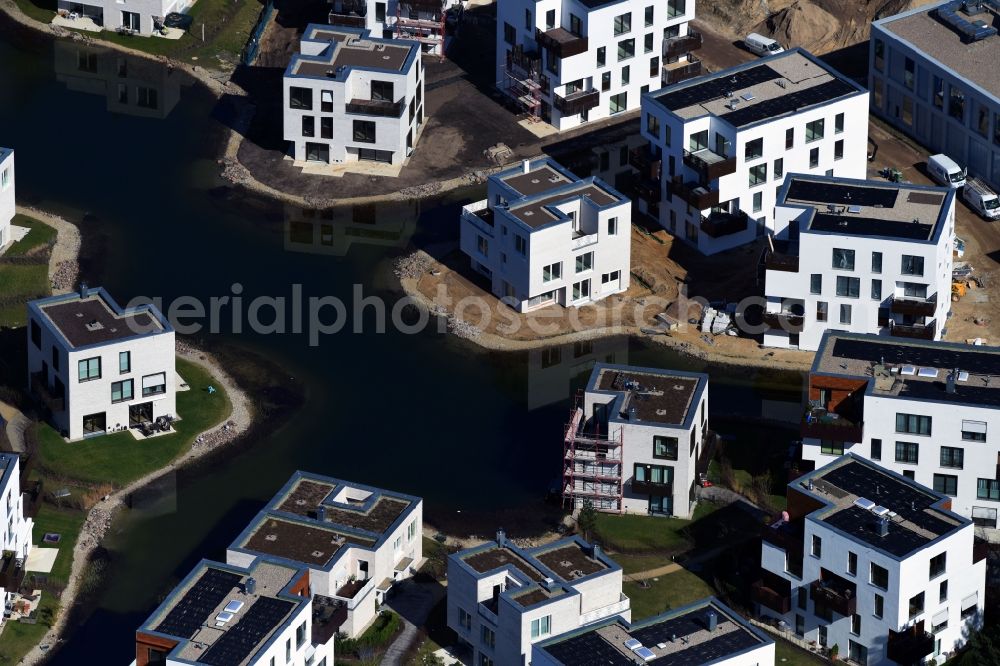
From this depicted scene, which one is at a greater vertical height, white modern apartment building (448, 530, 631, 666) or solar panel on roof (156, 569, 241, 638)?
solar panel on roof (156, 569, 241, 638)

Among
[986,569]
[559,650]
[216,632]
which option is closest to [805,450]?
[986,569]

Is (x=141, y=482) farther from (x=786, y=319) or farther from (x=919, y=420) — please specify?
(x=919, y=420)

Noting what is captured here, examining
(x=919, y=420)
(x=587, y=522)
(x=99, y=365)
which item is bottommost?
(x=587, y=522)

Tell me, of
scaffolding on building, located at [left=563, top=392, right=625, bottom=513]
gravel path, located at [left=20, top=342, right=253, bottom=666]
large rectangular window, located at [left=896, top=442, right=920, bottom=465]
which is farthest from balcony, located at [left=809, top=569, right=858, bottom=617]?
gravel path, located at [left=20, top=342, right=253, bottom=666]

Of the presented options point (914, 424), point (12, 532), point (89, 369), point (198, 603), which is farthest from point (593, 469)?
point (12, 532)

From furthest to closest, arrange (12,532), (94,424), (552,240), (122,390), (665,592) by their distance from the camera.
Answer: (552,240) < (94,424) < (122,390) < (665,592) < (12,532)

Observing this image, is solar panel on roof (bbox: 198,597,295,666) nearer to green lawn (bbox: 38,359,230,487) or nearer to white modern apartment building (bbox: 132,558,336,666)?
white modern apartment building (bbox: 132,558,336,666)

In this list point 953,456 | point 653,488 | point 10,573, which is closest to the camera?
point 10,573
